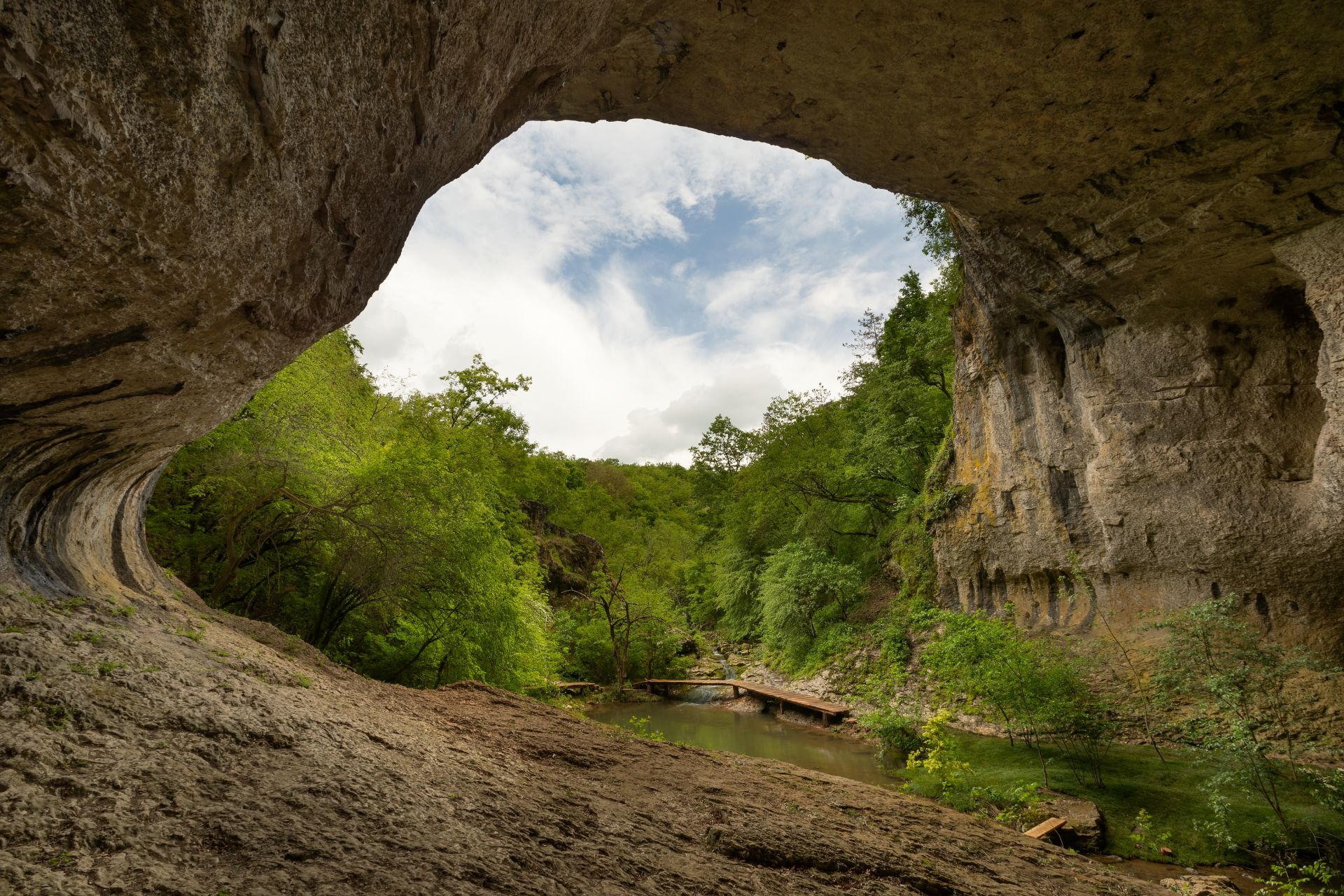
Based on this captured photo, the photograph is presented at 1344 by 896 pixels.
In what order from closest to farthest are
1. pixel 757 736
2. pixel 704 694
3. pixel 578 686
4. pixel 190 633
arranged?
pixel 190 633, pixel 757 736, pixel 578 686, pixel 704 694

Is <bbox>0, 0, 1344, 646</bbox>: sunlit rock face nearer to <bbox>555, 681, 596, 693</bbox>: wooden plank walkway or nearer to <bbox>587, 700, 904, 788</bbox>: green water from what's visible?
<bbox>587, 700, 904, 788</bbox>: green water

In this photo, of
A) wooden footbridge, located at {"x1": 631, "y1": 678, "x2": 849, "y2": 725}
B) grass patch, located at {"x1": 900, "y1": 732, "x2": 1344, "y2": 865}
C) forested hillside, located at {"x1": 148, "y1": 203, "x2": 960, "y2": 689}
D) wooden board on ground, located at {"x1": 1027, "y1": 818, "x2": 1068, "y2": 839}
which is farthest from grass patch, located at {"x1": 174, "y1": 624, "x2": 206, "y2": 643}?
wooden footbridge, located at {"x1": 631, "y1": 678, "x2": 849, "y2": 725}

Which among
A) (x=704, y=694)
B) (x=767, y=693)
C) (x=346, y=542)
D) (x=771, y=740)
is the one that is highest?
(x=346, y=542)

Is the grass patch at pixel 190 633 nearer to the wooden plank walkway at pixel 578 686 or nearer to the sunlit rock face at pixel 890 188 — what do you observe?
the sunlit rock face at pixel 890 188

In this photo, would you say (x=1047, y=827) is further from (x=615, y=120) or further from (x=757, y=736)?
(x=615, y=120)

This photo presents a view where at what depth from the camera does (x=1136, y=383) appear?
386 inches

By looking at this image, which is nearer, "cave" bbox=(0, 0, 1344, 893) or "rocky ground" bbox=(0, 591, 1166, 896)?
"rocky ground" bbox=(0, 591, 1166, 896)

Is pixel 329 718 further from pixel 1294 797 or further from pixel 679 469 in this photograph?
pixel 679 469

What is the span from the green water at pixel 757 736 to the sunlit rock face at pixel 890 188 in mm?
4582

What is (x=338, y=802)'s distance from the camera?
2771 millimetres

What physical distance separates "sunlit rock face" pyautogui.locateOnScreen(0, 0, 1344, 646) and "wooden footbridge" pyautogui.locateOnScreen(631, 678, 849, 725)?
4.04 m

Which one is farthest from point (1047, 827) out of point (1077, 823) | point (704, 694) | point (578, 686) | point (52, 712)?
point (704, 694)

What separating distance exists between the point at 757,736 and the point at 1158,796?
8393 millimetres

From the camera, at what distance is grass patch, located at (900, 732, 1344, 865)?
6.69 m
